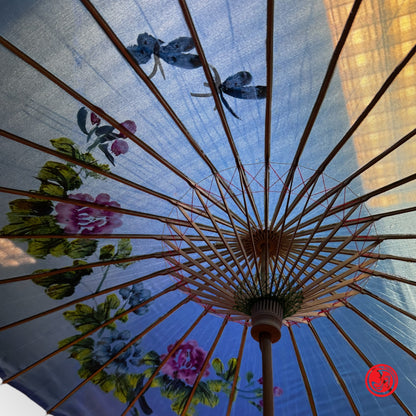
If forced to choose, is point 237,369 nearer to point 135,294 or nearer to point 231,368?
point 231,368

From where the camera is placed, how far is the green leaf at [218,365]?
219 inches

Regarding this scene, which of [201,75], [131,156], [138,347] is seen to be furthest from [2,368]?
[201,75]

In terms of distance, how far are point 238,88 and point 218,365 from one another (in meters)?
3.14

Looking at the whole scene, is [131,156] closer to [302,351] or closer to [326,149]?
[326,149]

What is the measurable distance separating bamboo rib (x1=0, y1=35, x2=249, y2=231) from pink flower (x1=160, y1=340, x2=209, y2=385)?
173 cm

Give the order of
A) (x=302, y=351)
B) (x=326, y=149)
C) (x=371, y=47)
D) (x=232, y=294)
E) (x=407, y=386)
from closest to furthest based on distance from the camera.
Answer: (x=371, y=47) < (x=326, y=149) < (x=232, y=294) < (x=407, y=386) < (x=302, y=351)

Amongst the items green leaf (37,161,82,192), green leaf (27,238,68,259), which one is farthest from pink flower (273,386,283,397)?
green leaf (37,161,82,192)

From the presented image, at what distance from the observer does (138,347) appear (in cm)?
546

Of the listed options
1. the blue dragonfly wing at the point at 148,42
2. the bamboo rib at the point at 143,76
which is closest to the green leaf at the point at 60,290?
the bamboo rib at the point at 143,76

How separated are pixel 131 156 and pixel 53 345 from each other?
225 centimetres

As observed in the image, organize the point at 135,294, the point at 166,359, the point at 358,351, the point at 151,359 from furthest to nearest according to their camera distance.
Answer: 1. the point at 151,359
2. the point at 166,359
3. the point at 135,294
4. the point at 358,351

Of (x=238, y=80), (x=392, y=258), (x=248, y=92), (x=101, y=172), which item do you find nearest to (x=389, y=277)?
(x=392, y=258)

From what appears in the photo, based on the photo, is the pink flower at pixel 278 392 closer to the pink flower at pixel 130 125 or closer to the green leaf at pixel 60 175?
the green leaf at pixel 60 175

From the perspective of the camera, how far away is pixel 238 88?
3924 millimetres
